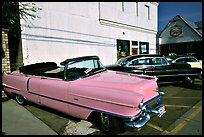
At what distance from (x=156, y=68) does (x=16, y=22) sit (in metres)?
6.43

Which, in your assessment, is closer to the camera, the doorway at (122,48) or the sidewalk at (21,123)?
the sidewalk at (21,123)

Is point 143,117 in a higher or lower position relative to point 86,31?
lower

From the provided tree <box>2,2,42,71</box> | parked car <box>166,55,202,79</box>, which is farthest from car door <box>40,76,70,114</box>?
parked car <box>166,55,202,79</box>

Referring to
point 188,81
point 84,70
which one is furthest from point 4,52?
point 188,81

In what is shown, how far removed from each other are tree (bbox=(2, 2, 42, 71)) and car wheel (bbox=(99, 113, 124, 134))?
5.84 meters

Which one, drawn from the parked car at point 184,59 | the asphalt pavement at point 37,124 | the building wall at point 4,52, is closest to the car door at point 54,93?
the asphalt pavement at point 37,124

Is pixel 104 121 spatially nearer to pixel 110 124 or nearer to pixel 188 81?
pixel 110 124

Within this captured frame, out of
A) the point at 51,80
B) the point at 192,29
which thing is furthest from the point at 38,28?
the point at 192,29

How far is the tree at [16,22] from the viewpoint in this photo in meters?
7.01

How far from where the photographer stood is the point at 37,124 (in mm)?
4004

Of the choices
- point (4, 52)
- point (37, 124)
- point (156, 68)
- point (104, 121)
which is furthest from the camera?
point (156, 68)

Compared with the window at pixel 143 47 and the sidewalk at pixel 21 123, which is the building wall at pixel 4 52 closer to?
the sidewalk at pixel 21 123

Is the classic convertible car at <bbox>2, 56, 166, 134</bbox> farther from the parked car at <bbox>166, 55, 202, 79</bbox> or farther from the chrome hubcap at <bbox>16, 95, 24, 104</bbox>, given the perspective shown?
the parked car at <bbox>166, 55, 202, 79</bbox>

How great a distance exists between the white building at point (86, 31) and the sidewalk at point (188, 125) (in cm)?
696
